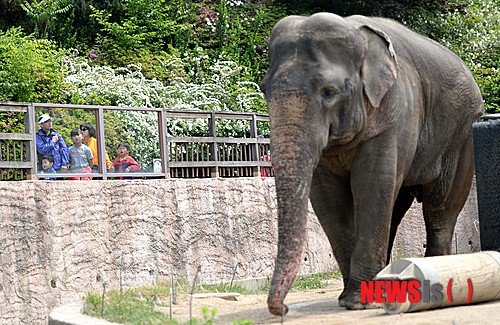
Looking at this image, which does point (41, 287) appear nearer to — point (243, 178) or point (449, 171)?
point (243, 178)

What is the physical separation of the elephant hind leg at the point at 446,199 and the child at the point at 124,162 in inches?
158

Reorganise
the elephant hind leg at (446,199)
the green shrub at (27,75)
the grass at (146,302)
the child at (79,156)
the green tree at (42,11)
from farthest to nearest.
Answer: the green tree at (42,11), the green shrub at (27,75), the child at (79,156), the elephant hind leg at (446,199), the grass at (146,302)

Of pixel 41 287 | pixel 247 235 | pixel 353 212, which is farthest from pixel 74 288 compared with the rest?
pixel 353 212

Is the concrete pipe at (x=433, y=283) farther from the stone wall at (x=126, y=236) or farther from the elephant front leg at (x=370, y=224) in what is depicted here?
→ the stone wall at (x=126, y=236)

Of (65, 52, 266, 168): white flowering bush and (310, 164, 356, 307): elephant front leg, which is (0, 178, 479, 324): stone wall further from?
(310, 164, 356, 307): elephant front leg

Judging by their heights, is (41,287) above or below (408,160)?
below

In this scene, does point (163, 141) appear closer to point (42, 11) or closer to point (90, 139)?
point (90, 139)

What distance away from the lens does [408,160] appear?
930 cm

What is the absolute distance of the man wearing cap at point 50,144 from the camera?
1226 centimetres

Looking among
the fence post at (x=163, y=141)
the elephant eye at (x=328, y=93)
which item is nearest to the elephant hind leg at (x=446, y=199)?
the elephant eye at (x=328, y=93)

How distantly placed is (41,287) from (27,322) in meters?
0.42

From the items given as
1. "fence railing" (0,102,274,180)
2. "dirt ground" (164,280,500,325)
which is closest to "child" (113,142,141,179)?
"fence railing" (0,102,274,180)

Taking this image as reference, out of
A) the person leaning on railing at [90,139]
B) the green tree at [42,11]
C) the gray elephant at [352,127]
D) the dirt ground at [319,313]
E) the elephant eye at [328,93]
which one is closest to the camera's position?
the dirt ground at [319,313]

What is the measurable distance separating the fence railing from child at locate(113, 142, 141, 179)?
0.08 metres
